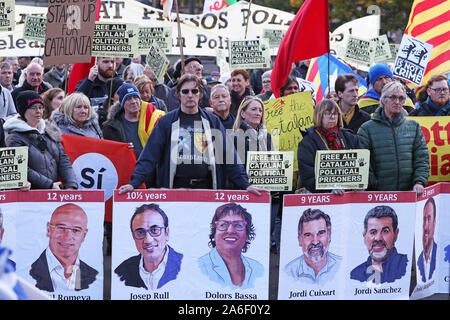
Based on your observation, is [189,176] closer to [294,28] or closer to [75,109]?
[75,109]

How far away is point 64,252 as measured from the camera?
23.7ft

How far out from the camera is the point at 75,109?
8.56m

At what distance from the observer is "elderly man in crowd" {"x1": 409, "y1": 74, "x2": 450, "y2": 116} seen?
994cm

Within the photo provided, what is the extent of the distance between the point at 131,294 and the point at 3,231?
110 cm

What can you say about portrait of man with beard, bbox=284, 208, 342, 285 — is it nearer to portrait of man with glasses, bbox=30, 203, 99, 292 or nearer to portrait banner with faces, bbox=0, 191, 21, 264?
portrait of man with glasses, bbox=30, 203, 99, 292

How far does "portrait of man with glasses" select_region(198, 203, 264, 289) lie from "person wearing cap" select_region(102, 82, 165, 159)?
6.24 ft

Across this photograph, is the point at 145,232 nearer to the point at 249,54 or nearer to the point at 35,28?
the point at 249,54

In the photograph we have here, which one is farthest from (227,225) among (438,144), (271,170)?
(438,144)

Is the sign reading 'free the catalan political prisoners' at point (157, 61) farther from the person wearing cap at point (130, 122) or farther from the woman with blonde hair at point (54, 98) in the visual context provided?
the person wearing cap at point (130, 122)

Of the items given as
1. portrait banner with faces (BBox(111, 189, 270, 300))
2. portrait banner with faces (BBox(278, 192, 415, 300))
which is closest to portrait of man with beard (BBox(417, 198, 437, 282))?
portrait banner with faces (BBox(278, 192, 415, 300))

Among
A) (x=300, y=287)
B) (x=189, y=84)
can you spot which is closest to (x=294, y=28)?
(x=189, y=84)

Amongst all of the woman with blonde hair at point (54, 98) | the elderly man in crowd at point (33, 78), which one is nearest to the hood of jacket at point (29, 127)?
the woman with blonde hair at point (54, 98)

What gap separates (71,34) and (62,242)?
289cm
